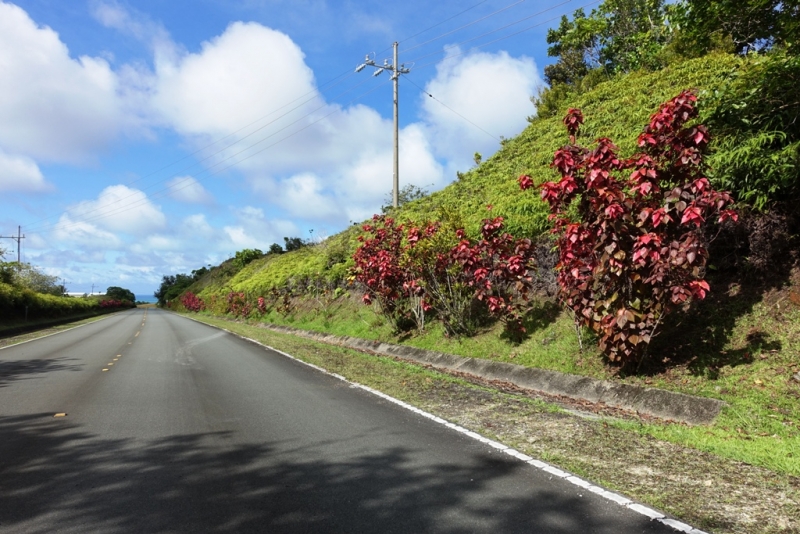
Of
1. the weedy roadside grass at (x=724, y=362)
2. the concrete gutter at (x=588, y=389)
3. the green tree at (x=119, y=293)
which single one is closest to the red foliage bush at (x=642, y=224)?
the concrete gutter at (x=588, y=389)

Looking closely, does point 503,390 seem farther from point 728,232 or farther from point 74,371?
point 74,371

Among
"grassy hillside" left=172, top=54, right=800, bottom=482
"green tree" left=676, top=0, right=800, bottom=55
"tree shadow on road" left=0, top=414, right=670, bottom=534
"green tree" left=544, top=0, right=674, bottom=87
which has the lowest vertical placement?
"tree shadow on road" left=0, top=414, right=670, bottom=534

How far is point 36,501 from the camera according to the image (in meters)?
4.18

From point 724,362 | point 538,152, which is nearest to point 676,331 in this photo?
point 724,362

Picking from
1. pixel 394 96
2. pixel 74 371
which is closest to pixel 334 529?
pixel 74 371

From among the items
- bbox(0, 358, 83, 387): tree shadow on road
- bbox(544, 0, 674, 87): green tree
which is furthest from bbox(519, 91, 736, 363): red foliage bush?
bbox(544, 0, 674, 87): green tree

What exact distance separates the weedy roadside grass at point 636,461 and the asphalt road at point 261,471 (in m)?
0.41

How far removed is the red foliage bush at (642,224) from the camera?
6941 mm

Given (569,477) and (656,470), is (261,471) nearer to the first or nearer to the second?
(569,477)

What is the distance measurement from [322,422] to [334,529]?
9.82 ft

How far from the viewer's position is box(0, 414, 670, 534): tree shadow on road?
3.75 meters

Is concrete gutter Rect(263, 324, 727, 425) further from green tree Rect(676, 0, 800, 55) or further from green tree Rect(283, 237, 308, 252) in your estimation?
green tree Rect(283, 237, 308, 252)

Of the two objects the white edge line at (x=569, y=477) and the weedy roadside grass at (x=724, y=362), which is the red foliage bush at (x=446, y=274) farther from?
the white edge line at (x=569, y=477)

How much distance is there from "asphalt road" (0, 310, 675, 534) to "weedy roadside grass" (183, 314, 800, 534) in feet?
1.35
